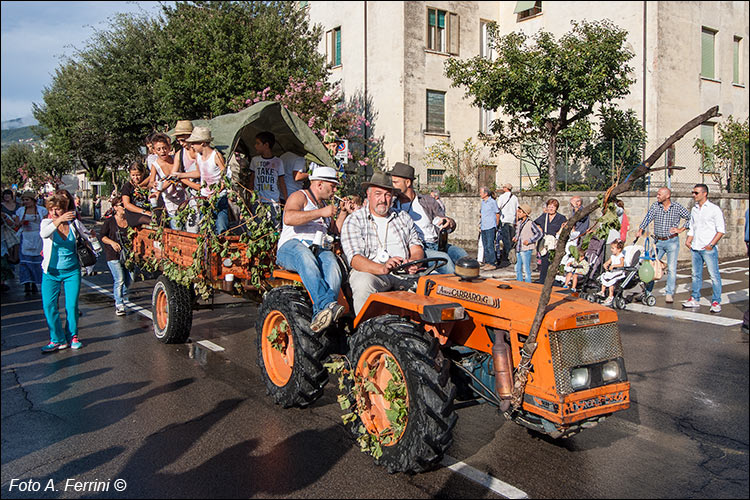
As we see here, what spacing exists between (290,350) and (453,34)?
23.6 m

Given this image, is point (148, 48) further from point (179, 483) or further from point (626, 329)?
point (179, 483)

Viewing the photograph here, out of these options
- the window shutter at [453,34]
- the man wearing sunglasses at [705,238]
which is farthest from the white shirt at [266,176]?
the window shutter at [453,34]

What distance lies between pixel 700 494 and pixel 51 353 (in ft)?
23.2

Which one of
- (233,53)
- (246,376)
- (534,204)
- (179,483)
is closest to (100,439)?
(179,483)

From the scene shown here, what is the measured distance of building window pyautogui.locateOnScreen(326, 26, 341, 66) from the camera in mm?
28297

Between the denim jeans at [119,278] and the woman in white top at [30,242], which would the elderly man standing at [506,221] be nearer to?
the denim jeans at [119,278]

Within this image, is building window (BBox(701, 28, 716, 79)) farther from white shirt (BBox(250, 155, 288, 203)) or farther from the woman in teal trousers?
the woman in teal trousers

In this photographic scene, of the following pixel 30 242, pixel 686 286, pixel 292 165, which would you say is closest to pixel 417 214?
pixel 292 165

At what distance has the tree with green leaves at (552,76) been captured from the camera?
1703cm

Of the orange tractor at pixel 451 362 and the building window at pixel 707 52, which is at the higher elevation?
the building window at pixel 707 52

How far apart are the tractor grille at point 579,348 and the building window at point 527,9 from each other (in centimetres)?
2202

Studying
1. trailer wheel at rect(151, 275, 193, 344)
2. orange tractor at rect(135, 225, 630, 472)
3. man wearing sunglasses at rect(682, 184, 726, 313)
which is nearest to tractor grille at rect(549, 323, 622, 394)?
orange tractor at rect(135, 225, 630, 472)

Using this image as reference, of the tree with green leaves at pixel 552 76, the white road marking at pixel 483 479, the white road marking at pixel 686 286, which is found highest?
the tree with green leaves at pixel 552 76

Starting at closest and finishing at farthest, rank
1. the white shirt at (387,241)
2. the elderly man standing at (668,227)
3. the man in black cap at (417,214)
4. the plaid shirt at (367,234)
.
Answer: the plaid shirt at (367,234)
the white shirt at (387,241)
the man in black cap at (417,214)
the elderly man standing at (668,227)
